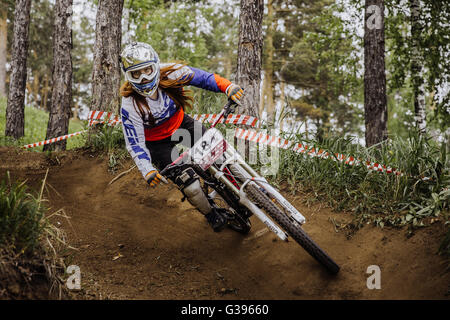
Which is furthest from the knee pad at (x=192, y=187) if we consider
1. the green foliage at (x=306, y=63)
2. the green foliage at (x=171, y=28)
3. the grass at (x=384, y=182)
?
the green foliage at (x=306, y=63)

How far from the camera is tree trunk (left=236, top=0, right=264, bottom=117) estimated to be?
5445mm

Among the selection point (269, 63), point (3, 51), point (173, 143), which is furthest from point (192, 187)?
point (3, 51)

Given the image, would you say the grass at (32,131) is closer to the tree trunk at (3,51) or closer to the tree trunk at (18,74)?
the tree trunk at (18,74)

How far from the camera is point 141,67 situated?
3.48 m

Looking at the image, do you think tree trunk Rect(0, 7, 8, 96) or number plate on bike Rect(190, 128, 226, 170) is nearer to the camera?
number plate on bike Rect(190, 128, 226, 170)

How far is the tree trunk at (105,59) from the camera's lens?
6.58m

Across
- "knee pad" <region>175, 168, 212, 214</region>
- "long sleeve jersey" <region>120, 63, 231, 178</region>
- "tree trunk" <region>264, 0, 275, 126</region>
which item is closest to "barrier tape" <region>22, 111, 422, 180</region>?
"long sleeve jersey" <region>120, 63, 231, 178</region>

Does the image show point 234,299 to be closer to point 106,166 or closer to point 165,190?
point 165,190

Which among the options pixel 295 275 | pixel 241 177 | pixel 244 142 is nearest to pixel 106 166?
pixel 244 142

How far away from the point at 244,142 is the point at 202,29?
41.2 feet

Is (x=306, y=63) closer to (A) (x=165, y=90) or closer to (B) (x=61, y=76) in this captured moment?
(B) (x=61, y=76)

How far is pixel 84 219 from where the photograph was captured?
17.1 feet

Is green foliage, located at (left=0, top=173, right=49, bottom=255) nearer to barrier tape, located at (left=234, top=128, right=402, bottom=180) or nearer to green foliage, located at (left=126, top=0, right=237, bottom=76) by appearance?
barrier tape, located at (left=234, top=128, right=402, bottom=180)

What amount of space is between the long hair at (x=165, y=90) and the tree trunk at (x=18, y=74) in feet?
23.4
